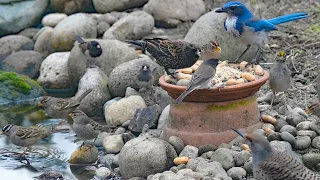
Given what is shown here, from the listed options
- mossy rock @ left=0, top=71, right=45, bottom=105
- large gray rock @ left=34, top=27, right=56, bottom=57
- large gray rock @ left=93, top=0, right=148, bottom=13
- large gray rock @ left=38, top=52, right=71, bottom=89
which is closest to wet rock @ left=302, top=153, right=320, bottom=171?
mossy rock @ left=0, top=71, right=45, bottom=105

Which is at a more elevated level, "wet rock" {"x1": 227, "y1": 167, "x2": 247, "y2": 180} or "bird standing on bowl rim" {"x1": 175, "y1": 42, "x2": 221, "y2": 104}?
"bird standing on bowl rim" {"x1": 175, "y1": 42, "x2": 221, "y2": 104}

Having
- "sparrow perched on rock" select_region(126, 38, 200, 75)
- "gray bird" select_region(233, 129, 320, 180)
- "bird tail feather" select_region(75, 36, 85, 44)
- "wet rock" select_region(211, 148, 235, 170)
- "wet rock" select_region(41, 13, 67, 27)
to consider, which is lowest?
"wet rock" select_region(41, 13, 67, 27)

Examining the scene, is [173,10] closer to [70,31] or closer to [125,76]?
[70,31]

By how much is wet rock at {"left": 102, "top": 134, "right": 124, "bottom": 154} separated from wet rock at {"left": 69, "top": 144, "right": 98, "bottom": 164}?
28 centimetres

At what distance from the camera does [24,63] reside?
12938 mm

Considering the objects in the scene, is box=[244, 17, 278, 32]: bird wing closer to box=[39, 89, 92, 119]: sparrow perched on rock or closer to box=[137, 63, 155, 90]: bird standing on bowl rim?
box=[137, 63, 155, 90]: bird standing on bowl rim

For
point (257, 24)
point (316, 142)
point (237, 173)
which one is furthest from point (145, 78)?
point (237, 173)

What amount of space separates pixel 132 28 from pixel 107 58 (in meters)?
1.50

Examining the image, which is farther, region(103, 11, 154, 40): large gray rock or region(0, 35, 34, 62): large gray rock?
region(0, 35, 34, 62): large gray rock

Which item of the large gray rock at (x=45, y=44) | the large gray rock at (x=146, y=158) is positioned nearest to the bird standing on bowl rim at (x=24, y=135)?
the large gray rock at (x=146, y=158)

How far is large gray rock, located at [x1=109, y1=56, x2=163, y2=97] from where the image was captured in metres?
10.7

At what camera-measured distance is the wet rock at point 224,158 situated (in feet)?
24.3

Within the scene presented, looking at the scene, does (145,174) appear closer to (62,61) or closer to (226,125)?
(226,125)

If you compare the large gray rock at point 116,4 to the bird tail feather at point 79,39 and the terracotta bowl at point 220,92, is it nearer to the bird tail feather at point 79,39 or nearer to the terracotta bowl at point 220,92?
the bird tail feather at point 79,39
